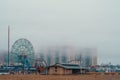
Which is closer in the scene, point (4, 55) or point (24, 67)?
point (24, 67)

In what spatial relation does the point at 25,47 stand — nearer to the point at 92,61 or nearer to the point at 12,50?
the point at 12,50

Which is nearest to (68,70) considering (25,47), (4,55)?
(25,47)

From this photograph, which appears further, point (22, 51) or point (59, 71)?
point (22, 51)

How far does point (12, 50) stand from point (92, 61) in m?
68.6

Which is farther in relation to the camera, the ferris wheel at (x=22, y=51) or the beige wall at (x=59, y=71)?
the ferris wheel at (x=22, y=51)

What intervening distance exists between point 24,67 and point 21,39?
29.7 ft

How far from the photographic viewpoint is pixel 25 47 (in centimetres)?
7206

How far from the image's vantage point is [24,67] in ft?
242

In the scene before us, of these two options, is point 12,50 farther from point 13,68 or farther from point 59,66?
point 59,66

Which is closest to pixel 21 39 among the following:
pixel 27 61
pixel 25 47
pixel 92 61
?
pixel 25 47

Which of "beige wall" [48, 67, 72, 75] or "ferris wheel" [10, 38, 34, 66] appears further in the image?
"ferris wheel" [10, 38, 34, 66]

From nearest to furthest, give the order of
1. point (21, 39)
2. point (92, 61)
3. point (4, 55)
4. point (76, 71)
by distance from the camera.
A: 1. point (76, 71)
2. point (21, 39)
3. point (4, 55)
4. point (92, 61)

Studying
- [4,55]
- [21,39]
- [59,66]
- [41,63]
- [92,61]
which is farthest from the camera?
[92,61]

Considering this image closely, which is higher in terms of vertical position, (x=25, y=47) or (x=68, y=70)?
(x=25, y=47)
